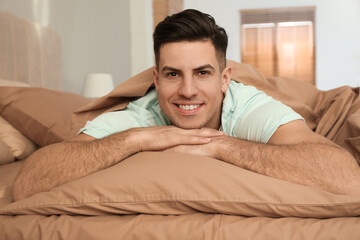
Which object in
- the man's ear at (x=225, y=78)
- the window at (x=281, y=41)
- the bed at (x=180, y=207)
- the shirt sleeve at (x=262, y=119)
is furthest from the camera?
the window at (x=281, y=41)

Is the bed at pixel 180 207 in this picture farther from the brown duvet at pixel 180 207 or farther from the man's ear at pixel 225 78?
the man's ear at pixel 225 78

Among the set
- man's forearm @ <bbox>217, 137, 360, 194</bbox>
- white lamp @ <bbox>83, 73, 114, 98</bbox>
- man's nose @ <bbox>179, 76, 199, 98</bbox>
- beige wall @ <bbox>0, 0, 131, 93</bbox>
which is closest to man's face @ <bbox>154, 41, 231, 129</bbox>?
man's nose @ <bbox>179, 76, 199, 98</bbox>

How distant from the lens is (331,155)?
100 centimetres

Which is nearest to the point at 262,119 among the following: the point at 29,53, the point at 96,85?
the point at 29,53

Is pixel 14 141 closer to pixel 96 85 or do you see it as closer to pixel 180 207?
pixel 180 207

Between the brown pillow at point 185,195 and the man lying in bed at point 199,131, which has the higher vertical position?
the man lying in bed at point 199,131

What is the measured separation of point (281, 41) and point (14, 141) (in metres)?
5.39

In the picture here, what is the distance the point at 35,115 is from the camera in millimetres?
1810

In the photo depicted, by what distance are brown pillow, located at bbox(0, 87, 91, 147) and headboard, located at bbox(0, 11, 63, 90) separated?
0.62 meters

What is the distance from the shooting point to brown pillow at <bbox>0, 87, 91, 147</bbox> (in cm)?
180

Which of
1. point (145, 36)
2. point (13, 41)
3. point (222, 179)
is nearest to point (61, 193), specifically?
point (222, 179)

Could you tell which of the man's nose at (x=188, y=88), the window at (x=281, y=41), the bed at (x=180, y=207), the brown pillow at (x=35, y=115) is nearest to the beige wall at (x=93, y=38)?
the brown pillow at (x=35, y=115)

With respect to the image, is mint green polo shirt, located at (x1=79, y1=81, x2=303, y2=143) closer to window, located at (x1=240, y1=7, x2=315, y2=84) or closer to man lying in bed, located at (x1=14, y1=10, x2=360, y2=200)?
man lying in bed, located at (x1=14, y1=10, x2=360, y2=200)

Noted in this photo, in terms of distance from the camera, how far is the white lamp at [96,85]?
10.3 feet
